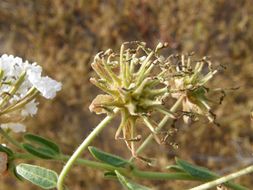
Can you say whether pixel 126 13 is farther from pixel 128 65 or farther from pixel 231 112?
pixel 128 65

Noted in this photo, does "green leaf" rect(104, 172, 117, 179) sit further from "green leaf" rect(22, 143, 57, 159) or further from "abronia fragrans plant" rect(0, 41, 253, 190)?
"green leaf" rect(22, 143, 57, 159)

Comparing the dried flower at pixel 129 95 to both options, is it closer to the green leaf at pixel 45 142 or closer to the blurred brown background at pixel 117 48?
the green leaf at pixel 45 142

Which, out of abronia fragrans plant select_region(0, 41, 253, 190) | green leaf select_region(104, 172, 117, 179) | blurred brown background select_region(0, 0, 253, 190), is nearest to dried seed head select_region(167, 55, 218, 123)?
abronia fragrans plant select_region(0, 41, 253, 190)

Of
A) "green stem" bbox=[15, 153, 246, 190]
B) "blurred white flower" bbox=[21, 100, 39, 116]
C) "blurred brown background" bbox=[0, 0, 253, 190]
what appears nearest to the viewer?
"green stem" bbox=[15, 153, 246, 190]

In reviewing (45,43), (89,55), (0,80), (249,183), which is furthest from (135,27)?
Answer: (0,80)

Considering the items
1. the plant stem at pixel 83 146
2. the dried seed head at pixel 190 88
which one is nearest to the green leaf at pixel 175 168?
the dried seed head at pixel 190 88

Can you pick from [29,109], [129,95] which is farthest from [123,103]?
[29,109]

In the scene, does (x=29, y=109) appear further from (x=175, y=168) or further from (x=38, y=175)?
(x=175, y=168)

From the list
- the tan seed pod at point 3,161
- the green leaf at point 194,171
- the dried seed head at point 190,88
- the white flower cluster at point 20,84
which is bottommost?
the green leaf at point 194,171
